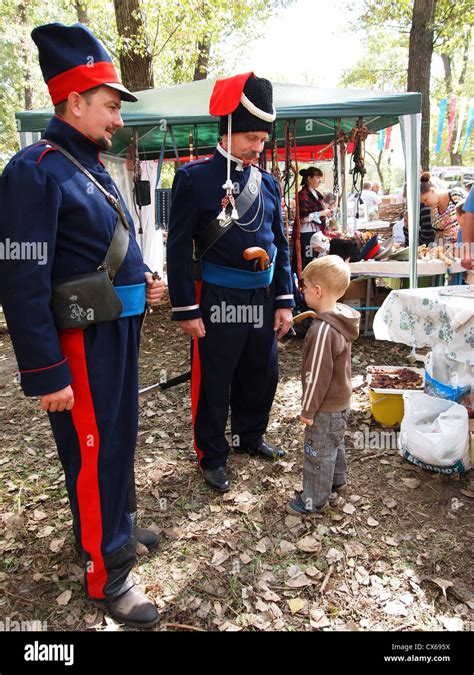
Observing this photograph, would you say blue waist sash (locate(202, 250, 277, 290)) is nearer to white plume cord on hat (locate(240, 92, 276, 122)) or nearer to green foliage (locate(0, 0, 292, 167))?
white plume cord on hat (locate(240, 92, 276, 122))

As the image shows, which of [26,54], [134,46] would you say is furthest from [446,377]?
[26,54]

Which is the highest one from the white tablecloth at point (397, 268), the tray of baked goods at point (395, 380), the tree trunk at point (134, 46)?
the tree trunk at point (134, 46)

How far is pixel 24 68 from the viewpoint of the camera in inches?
693

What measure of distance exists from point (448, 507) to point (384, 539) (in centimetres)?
48

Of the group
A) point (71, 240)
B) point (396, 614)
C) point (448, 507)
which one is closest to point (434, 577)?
point (396, 614)

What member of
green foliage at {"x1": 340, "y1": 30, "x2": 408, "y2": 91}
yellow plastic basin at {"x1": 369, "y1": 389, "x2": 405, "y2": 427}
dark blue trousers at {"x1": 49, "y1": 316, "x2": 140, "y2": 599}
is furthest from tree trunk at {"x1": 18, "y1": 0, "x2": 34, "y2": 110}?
dark blue trousers at {"x1": 49, "y1": 316, "x2": 140, "y2": 599}

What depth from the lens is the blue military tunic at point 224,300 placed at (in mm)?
2551

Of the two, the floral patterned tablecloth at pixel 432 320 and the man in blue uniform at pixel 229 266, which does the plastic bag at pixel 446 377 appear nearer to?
the floral patterned tablecloth at pixel 432 320

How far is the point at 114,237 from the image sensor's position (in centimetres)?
179

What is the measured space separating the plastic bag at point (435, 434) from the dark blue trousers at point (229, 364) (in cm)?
88

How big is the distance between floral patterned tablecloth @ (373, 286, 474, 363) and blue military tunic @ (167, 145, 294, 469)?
92 centimetres

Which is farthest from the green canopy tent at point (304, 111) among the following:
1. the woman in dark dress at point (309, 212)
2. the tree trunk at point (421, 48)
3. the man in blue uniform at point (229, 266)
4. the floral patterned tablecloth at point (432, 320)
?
the tree trunk at point (421, 48)

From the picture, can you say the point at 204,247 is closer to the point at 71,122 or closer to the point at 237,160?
the point at 237,160

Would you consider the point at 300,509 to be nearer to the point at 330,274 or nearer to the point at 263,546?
the point at 263,546
